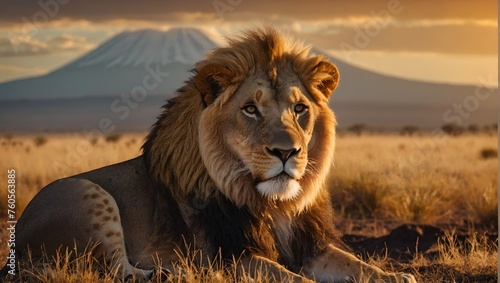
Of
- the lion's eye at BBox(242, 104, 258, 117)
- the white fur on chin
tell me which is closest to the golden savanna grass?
the white fur on chin

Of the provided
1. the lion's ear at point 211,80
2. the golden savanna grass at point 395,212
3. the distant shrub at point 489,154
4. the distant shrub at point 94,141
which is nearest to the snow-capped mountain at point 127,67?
the distant shrub at point 94,141

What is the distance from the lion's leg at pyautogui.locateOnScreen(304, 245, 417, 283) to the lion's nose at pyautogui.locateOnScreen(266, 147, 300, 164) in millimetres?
971

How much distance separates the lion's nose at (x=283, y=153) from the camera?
588 cm

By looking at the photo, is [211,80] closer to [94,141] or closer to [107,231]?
[107,231]

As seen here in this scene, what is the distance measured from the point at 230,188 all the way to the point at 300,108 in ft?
2.32

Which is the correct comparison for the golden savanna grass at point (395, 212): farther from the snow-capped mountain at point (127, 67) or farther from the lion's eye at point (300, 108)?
the snow-capped mountain at point (127, 67)

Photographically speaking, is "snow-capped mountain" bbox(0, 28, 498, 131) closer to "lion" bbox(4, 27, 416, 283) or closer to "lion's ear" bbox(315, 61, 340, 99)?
"lion" bbox(4, 27, 416, 283)

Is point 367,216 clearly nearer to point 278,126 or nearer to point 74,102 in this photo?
point 278,126

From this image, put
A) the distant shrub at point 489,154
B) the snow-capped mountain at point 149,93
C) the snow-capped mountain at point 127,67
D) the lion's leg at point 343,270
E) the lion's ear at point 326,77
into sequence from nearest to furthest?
the lion's leg at point 343,270 → the lion's ear at point 326,77 → the distant shrub at point 489,154 → the snow-capped mountain at point 149,93 → the snow-capped mountain at point 127,67

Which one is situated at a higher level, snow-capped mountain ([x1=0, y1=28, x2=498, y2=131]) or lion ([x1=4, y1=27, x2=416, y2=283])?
lion ([x1=4, y1=27, x2=416, y2=283])

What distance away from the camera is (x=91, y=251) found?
640 cm

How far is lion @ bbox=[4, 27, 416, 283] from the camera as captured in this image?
20.3 feet

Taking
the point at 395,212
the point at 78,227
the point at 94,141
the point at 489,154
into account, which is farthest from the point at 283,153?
the point at 94,141

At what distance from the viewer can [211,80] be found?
637cm
